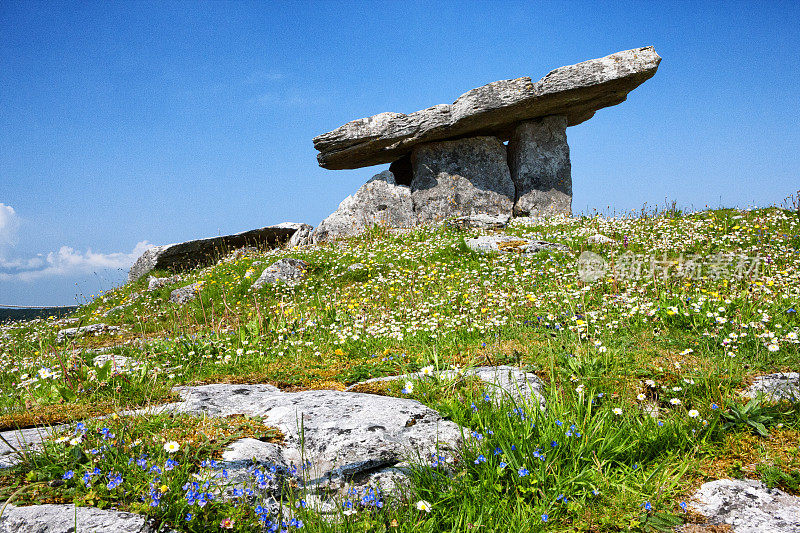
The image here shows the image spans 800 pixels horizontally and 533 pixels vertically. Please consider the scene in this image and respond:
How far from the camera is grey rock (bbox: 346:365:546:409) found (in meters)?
4.33

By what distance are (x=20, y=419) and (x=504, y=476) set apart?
3898 mm

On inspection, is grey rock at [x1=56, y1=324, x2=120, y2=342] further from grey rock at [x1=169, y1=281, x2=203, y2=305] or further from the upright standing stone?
the upright standing stone

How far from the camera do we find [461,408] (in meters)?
4.13

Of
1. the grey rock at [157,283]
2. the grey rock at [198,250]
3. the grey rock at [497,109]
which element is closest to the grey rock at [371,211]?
the grey rock at [497,109]

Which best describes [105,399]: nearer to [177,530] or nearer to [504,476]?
[177,530]

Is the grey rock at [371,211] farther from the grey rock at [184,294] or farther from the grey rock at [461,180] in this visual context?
the grey rock at [184,294]

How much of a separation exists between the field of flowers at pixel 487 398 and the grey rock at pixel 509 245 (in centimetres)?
146

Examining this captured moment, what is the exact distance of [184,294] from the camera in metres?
12.5

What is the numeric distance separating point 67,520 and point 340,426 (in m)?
1.76

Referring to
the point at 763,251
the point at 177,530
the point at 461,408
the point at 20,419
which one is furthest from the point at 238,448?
the point at 763,251

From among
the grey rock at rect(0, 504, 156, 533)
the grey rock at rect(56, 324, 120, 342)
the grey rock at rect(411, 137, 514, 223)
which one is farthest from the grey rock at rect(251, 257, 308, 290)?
the grey rock at rect(0, 504, 156, 533)

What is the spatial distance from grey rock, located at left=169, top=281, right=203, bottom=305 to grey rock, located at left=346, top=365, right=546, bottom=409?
8458mm

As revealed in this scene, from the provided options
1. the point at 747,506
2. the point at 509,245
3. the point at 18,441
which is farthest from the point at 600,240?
the point at 18,441

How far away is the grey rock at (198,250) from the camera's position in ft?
60.3
